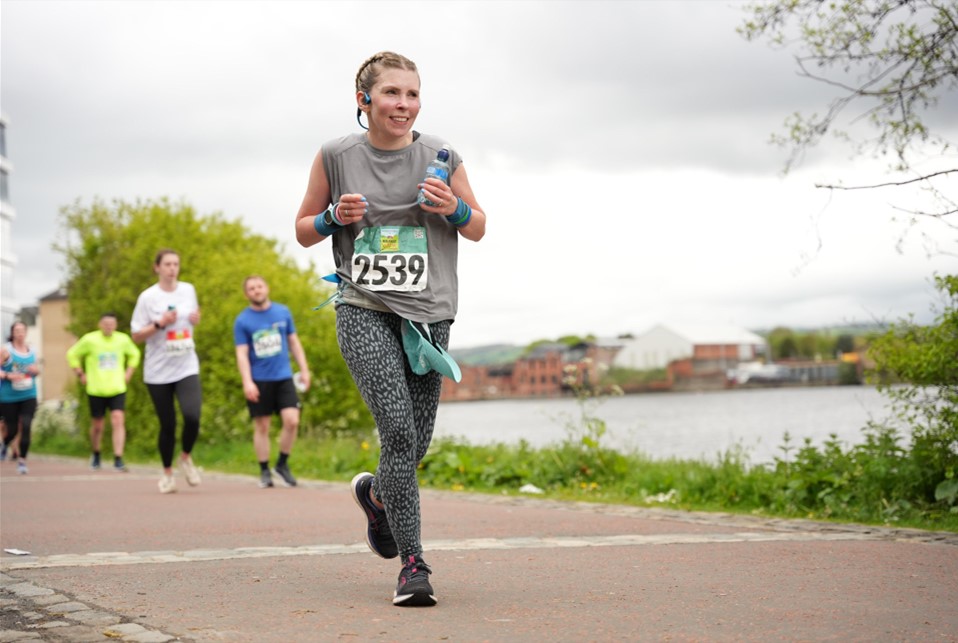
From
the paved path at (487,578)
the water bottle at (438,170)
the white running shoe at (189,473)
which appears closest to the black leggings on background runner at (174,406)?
the white running shoe at (189,473)

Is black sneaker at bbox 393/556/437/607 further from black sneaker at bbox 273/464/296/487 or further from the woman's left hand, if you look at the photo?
black sneaker at bbox 273/464/296/487

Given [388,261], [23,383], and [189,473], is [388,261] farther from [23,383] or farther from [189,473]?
[23,383]

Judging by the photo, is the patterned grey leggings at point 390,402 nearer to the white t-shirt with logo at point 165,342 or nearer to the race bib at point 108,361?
the white t-shirt with logo at point 165,342

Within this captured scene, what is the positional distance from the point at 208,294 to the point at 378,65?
17744 millimetres

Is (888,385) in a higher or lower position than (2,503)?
higher

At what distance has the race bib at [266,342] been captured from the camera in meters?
12.3

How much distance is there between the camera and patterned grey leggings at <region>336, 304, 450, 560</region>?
5020 millimetres

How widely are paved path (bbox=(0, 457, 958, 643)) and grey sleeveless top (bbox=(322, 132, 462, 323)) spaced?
4.18 ft

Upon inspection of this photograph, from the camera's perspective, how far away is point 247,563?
6.19 m

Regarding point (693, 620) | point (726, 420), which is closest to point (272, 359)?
point (693, 620)

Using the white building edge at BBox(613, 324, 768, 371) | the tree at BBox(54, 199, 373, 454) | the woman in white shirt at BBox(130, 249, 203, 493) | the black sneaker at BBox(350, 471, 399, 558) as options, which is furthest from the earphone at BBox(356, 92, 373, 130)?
the white building edge at BBox(613, 324, 768, 371)

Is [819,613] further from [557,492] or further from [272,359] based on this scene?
[272,359]

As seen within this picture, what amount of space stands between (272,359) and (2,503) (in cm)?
297

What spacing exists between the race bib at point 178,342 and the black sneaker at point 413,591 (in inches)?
278
